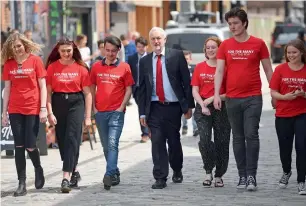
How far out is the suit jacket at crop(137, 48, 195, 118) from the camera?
39.3 feet

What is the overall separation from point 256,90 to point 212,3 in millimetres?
52626

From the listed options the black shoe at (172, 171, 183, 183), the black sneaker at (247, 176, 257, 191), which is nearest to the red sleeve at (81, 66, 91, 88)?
the black shoe at (172, 171, 183, 183)

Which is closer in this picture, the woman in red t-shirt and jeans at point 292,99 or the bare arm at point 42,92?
the woman in red t-shirt and jeans at point 292,99

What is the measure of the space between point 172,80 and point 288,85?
132 centimetres

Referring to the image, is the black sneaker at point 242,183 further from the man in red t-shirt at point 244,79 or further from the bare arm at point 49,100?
the bare arm at point 49,100

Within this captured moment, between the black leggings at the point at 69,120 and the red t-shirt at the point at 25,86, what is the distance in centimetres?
29

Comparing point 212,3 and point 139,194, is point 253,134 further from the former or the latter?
point 212,3

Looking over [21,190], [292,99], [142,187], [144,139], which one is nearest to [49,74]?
[21,190]

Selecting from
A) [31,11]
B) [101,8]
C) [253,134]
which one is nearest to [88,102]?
[253,134]

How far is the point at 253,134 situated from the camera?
11.5 metres

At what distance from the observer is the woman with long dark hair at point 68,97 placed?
1195 cm

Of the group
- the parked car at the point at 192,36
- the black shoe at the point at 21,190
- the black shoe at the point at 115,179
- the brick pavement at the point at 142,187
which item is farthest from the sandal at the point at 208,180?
the parked car at the point at 192,36

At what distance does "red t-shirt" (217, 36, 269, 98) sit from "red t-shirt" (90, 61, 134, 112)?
1269 millimetres

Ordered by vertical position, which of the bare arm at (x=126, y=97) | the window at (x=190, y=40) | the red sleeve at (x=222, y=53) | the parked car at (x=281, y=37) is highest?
the red sleeve at (x=222, y=53)
